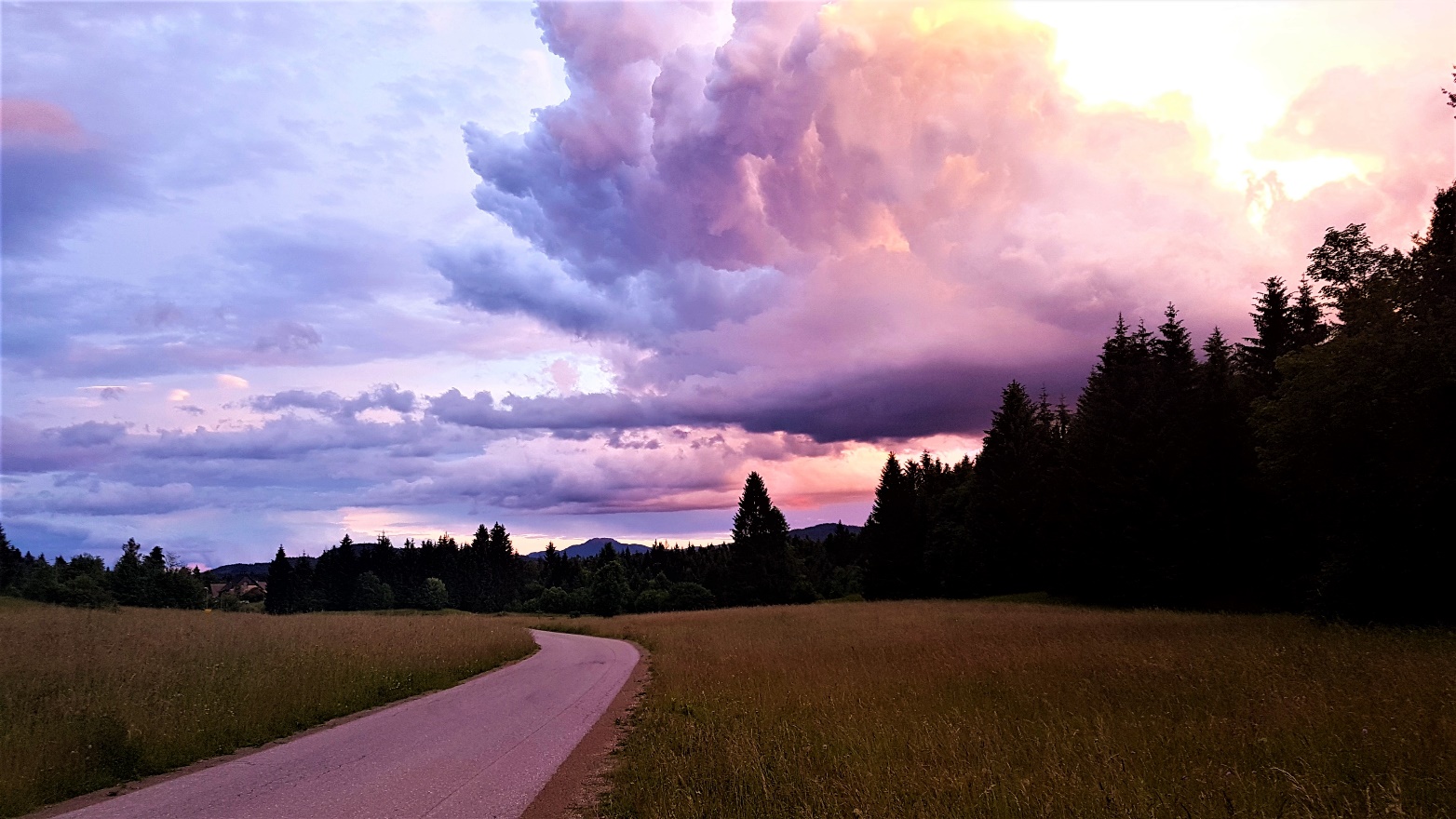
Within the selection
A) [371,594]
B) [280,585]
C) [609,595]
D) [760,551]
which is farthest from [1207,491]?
[280,585]

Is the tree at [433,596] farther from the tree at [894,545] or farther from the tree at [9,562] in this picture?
the tree at [894,545]

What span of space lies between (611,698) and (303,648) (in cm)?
875

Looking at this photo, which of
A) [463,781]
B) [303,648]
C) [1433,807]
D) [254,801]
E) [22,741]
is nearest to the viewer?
[1433,807]

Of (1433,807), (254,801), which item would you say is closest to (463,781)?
(254,801)

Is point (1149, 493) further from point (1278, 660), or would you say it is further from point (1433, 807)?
point (1433, 807)

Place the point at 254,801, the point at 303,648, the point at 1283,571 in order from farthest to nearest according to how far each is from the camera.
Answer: the point at 1283,571 < the point at 303,648 < the point at 254,801

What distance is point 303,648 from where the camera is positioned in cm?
1867

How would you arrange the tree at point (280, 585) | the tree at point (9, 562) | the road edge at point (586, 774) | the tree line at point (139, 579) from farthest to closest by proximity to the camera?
the tree at point (280, 585)
the tree at point (9, 562)
the tree line at point (139, 579)
the road edge at point (586, 774)

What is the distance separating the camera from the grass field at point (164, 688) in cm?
930

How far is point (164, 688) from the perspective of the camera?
12.8 meters

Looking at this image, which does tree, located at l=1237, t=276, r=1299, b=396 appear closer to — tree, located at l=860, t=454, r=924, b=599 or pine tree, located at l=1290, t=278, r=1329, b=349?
pine tree, located at l=1290, t=278, r=1329, b=349

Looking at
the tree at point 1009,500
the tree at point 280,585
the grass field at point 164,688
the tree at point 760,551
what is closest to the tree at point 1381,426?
the grass field at point 164,688

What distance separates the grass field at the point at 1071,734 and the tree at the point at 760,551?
72.6 m

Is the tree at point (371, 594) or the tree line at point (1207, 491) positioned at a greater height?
the tree line at point (1207, 491)
